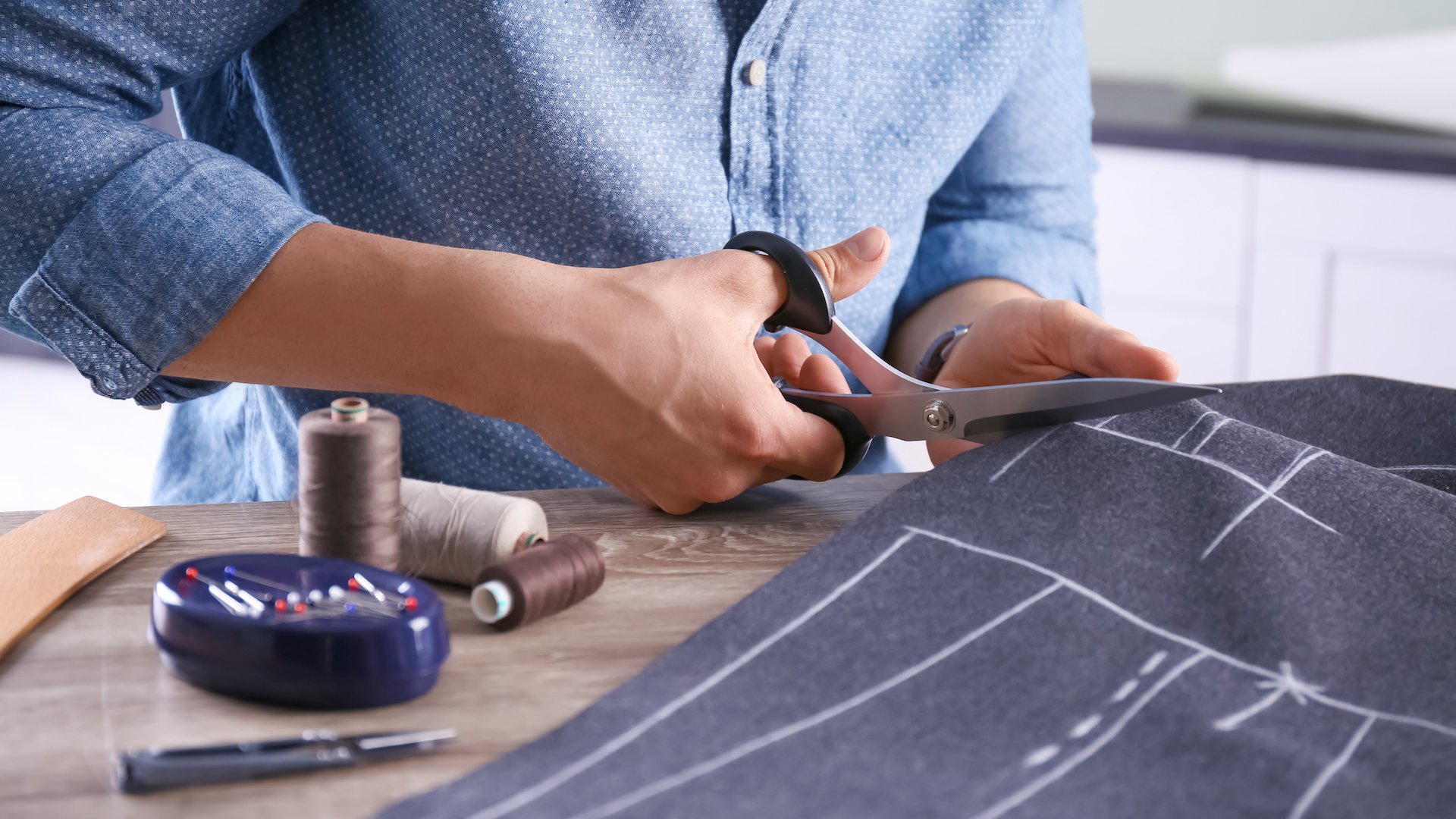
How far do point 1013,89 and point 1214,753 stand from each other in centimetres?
73

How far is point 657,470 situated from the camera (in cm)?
73

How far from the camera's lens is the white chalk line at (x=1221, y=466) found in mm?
657

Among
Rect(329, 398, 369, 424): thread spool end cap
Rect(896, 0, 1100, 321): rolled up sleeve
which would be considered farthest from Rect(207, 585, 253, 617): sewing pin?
Rect(896, 0, 1100, 321): rolled up sleeve

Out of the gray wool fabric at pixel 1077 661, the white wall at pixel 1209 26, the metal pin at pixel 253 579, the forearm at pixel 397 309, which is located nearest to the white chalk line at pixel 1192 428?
the gray wool fabric at pixel 1077 661

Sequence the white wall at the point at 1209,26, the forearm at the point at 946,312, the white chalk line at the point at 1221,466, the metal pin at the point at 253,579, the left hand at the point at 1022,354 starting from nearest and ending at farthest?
the metal pin at the point at 253,579 < the white chalk line at the point at 1221,466 < the left hand at the point at 1022,354 < the forearm at the point at 946,312 < the white wall at the point at 1209,26

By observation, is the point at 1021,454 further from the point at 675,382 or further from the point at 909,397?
the point at 675,382

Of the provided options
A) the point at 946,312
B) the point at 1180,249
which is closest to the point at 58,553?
the point at 946,312

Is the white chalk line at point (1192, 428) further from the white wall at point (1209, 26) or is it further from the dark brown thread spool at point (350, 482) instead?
the white wall at point (1209, 26)

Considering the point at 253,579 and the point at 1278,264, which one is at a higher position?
the point at 253,579

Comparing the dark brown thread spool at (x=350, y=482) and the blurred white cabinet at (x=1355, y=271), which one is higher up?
the dark brown thread spool at (x=350, y=482)

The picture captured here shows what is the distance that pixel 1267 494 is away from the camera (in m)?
0.67

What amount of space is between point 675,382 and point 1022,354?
10.6 inches

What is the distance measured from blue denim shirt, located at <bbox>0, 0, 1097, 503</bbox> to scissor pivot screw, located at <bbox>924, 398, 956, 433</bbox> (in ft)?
0.77

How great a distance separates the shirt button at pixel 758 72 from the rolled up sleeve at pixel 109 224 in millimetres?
337
